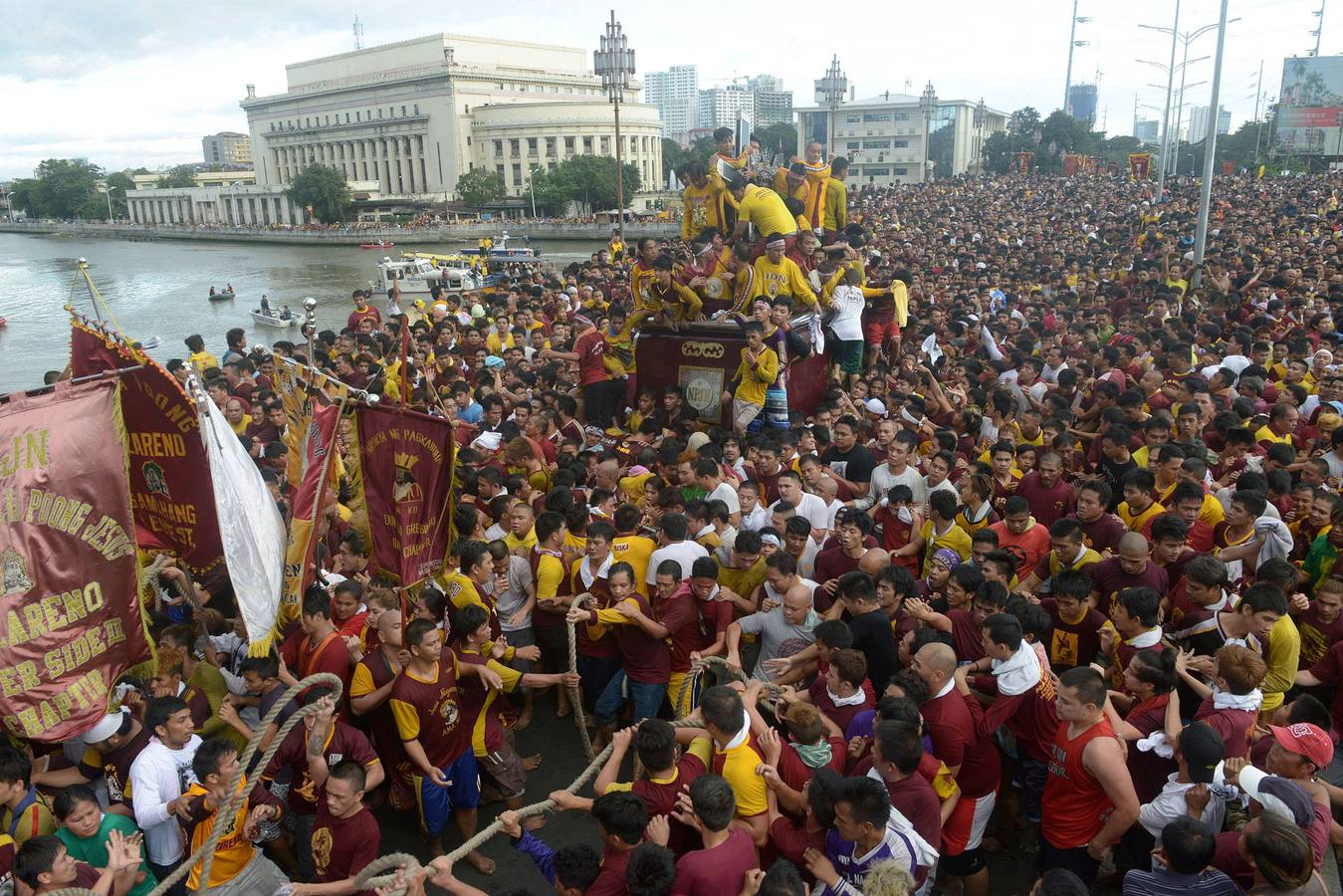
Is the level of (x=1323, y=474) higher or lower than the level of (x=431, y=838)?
higher

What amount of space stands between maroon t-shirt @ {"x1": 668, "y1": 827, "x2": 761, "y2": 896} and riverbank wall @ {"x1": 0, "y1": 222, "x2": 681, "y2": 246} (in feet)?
177

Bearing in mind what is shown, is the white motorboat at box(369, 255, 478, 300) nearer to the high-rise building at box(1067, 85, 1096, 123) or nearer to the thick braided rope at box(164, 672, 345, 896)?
the thick braided rope at box(164, 672, 345, 896)

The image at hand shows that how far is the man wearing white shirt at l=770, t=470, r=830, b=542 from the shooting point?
6535mm

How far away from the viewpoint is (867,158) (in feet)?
306

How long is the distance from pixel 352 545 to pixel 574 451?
2.76m

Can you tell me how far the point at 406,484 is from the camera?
544cm

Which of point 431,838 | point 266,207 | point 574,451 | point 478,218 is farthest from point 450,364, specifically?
point 266,207

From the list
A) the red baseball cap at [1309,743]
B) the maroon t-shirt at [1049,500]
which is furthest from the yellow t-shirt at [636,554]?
the red baseball cap at [1309,743]

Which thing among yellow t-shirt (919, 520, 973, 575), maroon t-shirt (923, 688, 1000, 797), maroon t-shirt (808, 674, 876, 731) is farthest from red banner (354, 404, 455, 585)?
yellow t-shirt (919, 520, 973, 575)

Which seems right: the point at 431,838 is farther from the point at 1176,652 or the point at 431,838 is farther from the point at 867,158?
the point at 867,158

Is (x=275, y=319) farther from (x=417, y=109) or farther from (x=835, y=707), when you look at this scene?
(x=417, y=109)

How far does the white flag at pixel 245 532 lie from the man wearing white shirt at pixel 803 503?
130 inches

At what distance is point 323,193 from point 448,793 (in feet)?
296

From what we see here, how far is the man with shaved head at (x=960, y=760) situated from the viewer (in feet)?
13.6
